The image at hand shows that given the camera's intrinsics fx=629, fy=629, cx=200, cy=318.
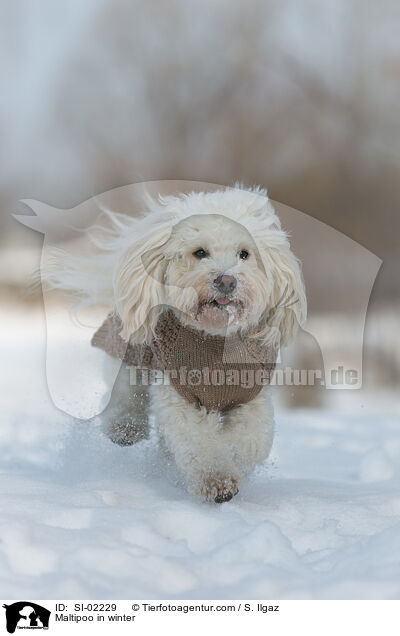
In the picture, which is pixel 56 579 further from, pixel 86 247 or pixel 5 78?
pixel 5 78

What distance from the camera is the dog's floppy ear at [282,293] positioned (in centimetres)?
184

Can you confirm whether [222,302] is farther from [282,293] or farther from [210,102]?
[210,102]

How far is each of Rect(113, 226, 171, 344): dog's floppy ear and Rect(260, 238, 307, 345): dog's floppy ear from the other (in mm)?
304

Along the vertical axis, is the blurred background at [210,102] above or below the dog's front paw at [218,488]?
above

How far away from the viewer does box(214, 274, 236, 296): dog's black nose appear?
167 centimetres

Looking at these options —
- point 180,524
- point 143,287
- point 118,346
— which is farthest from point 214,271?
point 180,524

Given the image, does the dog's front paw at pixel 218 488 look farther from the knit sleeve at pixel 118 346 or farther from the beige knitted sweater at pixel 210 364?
the knit sleeve at pixel 118 346

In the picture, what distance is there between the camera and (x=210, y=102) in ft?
14.4

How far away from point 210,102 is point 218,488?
11.1 feet

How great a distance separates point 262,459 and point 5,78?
3780 mm

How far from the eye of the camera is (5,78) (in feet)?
14.8
